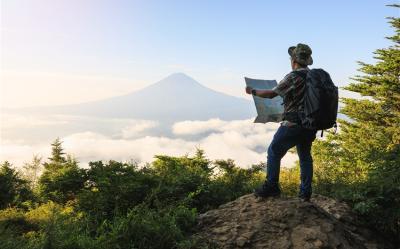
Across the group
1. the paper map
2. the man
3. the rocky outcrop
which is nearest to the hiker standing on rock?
the man

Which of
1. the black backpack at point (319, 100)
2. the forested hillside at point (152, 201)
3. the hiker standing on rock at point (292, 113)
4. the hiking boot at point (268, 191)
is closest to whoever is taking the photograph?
the forested hillside at point (152, 201)

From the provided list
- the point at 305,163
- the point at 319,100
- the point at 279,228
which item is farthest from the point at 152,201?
the point at 319,100

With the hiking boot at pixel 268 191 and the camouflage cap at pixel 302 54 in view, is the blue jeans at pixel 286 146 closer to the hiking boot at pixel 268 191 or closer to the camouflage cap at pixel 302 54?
the hiking boot at pixel 268 191

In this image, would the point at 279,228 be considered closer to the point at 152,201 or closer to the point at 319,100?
the point at 319,100

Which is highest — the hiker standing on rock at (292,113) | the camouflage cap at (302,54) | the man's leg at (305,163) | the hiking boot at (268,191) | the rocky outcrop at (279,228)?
the camouflage cap at (302,54)

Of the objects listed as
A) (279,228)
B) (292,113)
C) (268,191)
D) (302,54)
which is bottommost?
(279,228)

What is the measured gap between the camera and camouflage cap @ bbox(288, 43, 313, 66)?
631 centimetres

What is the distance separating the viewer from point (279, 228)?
6.03 m

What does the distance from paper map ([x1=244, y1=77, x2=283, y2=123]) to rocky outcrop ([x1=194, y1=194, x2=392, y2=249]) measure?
1.25 meters

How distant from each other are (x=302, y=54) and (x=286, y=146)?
4.42ft

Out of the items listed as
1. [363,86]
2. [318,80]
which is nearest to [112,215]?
[318,80]

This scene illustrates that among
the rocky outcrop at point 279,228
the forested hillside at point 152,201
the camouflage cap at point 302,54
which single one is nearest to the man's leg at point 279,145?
the rocky outcrop at point 279,228

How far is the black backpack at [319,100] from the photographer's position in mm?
5895

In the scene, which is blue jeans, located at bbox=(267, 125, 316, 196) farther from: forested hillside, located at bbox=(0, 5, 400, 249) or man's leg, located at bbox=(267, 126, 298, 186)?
forested hillside, located at bbox=(0, 5, 400, 249)
